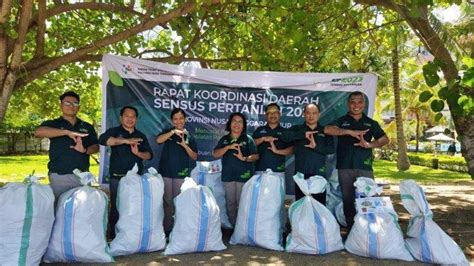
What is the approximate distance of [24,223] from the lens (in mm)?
3605

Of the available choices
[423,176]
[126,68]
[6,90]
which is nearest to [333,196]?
[126,68]

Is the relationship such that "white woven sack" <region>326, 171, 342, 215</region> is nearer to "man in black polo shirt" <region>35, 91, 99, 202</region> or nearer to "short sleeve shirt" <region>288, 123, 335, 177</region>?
"short sleeve shirt" <region>288, 123, 335, 177</region>

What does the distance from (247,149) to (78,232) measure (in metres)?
1.83

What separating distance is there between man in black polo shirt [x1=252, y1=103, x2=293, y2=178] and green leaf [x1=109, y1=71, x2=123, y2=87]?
1.81 m

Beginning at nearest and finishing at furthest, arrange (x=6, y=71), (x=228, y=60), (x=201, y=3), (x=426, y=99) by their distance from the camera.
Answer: (x=426, y=99) → (x=6, y=71) → (x=201, y=3) → (x=228, y=60)

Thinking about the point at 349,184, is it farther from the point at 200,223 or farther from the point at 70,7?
the point at 70,7

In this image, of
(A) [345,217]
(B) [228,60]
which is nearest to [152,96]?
(B) [228,60]

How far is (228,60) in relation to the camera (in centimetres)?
732

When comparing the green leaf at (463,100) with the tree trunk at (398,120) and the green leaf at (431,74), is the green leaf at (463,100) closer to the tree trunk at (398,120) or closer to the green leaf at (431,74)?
the green leaf at (431,74)

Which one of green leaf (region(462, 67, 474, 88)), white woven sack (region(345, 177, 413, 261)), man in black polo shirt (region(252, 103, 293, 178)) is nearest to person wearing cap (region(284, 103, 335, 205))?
man in black polo shirt (region(252, 103, 293, 178))

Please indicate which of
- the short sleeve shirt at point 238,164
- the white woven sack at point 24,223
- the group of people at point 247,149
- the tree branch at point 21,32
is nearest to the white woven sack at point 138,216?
the group of people at point 247,149

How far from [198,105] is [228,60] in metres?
1.85

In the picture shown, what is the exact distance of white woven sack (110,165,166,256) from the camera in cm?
405

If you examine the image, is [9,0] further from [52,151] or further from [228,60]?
[228,60]
